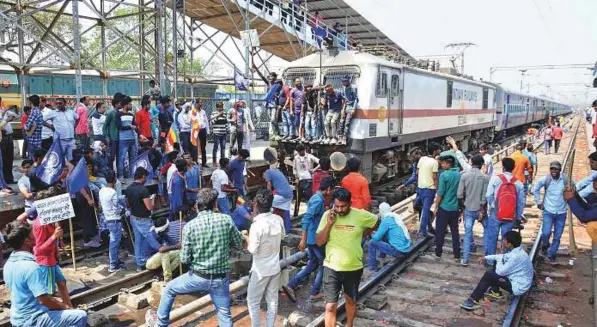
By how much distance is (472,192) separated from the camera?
759 centimetres

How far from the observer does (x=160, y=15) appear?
1369cm

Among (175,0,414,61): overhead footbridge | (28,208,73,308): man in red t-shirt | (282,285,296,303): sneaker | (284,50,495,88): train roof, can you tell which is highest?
(175,0,414,61): overhead footbridge


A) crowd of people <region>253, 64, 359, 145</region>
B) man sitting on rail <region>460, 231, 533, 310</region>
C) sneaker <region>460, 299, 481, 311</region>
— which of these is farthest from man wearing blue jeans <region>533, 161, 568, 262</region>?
crowd of people <region>253, 64, 359, 145</region>

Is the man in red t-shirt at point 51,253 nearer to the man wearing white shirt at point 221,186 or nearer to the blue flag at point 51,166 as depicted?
the blue flag at point 51,166

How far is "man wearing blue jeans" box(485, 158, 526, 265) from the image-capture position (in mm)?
7156

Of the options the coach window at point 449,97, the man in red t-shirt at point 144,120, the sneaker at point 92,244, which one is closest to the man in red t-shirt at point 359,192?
the sneaker at point 92,244

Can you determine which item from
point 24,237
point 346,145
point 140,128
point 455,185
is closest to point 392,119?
point 346,145

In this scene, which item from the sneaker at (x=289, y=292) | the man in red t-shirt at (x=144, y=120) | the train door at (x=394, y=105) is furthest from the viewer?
the train door at (x=394, y=105)

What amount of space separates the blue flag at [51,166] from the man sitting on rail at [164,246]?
198 cm

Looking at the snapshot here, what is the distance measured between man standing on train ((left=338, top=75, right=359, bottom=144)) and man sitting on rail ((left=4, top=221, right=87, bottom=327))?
7782 millimetres

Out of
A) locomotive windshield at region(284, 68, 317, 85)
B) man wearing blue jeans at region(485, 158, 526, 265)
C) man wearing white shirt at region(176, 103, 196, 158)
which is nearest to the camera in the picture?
man wearing blue jeans at region(485, 158, 526, 265)

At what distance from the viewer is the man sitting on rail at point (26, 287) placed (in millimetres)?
4121

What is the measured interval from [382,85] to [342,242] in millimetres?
7339

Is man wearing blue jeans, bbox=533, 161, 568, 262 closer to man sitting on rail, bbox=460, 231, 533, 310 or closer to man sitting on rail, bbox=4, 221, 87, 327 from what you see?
man sitting on rail, bbox=460, 231, 533, 310
